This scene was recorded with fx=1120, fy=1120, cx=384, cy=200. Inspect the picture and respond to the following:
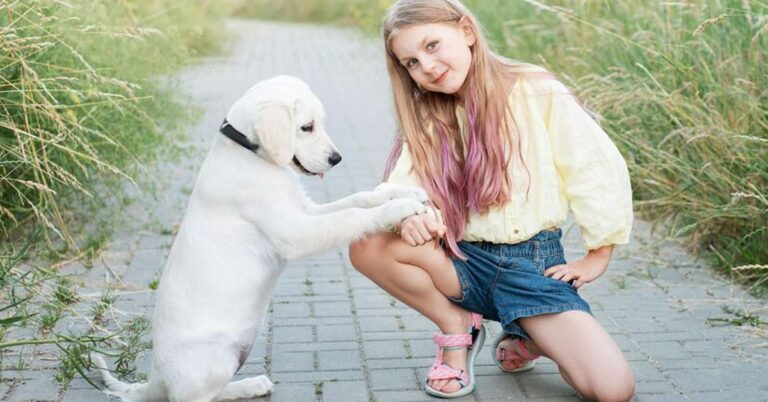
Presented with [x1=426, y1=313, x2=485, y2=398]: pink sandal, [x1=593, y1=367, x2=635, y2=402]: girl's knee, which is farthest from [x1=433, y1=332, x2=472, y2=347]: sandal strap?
[x1=593, y1=367, x2=635, y2=402]: girl's knee

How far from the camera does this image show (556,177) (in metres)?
4.22

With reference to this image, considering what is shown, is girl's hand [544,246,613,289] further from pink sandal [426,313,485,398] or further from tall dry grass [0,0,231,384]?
tall dry grass [0,0,231,384]

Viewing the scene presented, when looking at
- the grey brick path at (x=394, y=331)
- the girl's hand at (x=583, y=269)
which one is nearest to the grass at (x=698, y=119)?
the grey brick path at (x=394, y=331)

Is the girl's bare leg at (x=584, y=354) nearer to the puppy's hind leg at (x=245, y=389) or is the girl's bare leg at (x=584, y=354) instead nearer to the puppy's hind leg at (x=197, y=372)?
the puppy's hind leg at (x=245, y=389)

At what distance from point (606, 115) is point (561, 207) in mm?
2888

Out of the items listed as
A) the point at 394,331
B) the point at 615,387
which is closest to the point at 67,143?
the point at 394,331

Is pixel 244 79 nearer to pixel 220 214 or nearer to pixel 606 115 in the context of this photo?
pixel 606 115

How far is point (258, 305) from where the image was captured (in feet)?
13.0

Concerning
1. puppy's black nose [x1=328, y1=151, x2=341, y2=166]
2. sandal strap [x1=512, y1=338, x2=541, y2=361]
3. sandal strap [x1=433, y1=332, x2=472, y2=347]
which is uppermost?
puppy's black nose [x1=328, y1=151, x2=341, y2=166]

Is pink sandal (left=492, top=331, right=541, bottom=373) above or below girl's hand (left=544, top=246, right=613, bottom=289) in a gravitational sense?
below

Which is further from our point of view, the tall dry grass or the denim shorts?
the tall dry grass

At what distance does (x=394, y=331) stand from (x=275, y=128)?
150 cm

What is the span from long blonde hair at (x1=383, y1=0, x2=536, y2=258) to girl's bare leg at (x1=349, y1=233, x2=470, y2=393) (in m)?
0.09

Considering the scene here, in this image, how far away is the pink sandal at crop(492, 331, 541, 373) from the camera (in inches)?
168
